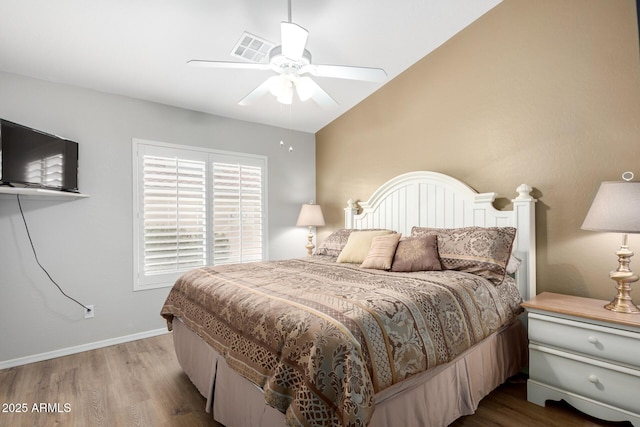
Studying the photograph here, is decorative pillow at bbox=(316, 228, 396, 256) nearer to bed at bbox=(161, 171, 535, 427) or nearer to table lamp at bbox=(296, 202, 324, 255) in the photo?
bed at bbox=(161, 171, 535, 427)

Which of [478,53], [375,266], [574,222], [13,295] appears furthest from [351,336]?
[13,295]

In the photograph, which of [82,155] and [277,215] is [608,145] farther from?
[82,155]

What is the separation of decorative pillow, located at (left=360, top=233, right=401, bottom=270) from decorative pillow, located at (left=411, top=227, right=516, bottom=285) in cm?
37

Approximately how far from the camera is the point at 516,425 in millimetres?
1843

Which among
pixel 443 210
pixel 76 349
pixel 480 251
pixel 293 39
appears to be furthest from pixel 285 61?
pixel 76 349

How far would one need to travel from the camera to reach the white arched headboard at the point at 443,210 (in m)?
2.47

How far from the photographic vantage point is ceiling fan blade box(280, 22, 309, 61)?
1720 mm

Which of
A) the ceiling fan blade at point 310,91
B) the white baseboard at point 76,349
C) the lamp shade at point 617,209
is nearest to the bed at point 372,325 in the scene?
the lamp shade at point 617,209

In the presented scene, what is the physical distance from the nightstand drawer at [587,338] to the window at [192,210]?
307cm

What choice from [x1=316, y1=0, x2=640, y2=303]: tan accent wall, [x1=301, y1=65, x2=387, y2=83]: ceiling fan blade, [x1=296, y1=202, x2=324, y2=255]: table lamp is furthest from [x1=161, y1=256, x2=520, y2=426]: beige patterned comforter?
[x1=296, y1=202, x2=324, y2=255]: table lamp

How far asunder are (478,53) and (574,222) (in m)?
1.68

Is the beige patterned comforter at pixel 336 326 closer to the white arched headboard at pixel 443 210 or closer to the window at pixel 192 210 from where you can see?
the white arched headboard at pixel 443 210

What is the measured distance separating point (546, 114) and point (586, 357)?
1.74 meters

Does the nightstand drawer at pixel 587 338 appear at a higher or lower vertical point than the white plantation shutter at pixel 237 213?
lower
